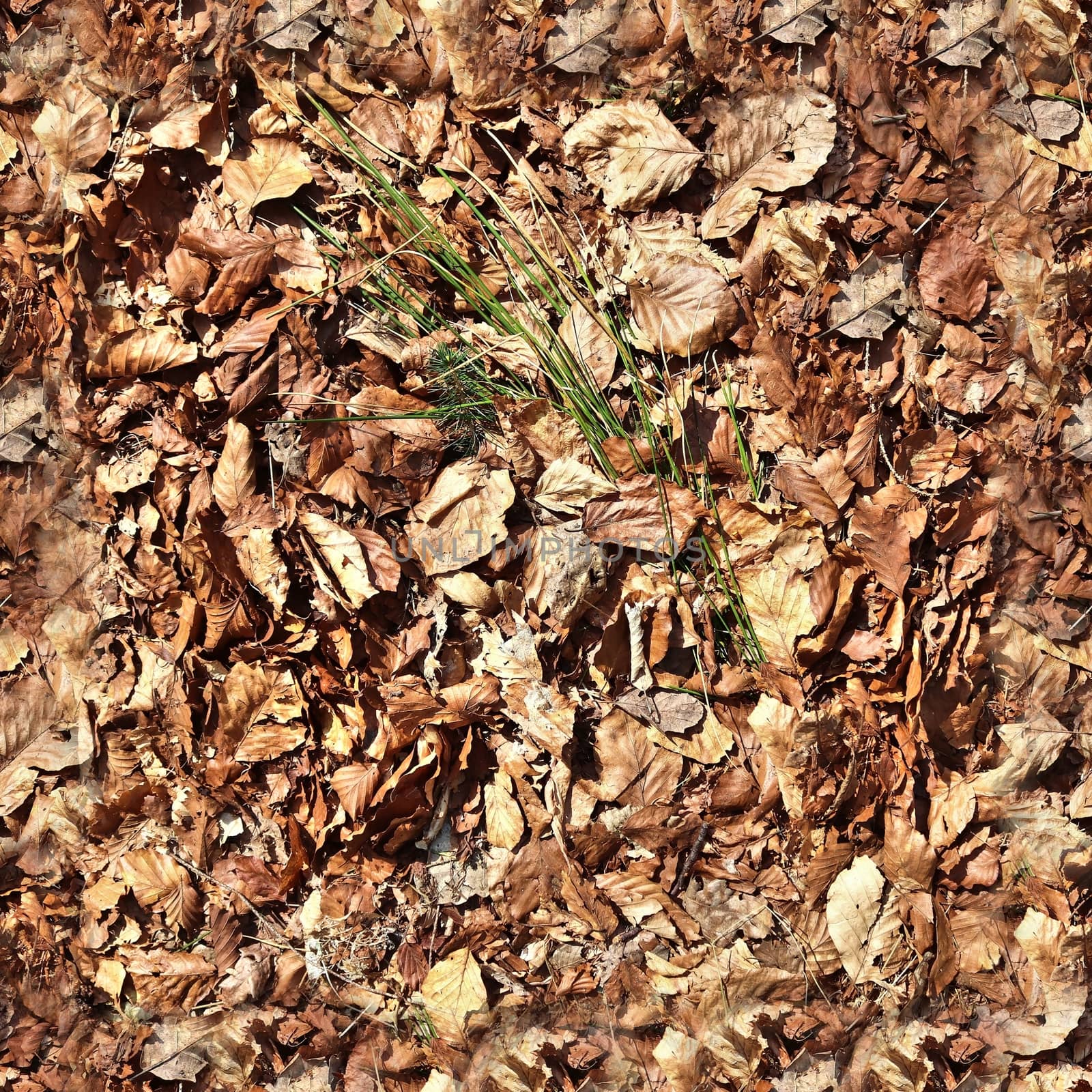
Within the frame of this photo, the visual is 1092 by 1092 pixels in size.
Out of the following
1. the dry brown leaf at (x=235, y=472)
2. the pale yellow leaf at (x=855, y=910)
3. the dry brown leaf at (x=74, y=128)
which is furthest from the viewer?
the dry brown leaf at (x=74, y=128)

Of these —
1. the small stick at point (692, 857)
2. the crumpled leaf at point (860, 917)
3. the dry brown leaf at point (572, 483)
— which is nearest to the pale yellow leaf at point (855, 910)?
the crumpled leaf at point (860, 917)

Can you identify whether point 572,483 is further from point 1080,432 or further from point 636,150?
point 1080,432

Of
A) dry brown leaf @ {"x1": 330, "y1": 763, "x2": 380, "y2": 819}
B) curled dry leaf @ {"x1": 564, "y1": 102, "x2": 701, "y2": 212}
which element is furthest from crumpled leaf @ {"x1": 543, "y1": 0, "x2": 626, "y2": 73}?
dry brown leaf @ {"x1": 330, "y1": 763, "x2": 380, "y2": 819}

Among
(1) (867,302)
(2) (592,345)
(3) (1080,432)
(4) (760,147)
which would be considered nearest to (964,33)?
(4) (760,147)

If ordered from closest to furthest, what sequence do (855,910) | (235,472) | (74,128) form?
(855,910), (235,472), (74,128)

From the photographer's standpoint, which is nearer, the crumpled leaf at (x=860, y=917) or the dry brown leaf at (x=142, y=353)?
the crumpled leaf at (x=860, y=917)

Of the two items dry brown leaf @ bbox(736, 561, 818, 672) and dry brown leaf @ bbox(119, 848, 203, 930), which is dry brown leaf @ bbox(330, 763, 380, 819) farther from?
dry brown leaf @ bbox(736, 561, 818, 672)

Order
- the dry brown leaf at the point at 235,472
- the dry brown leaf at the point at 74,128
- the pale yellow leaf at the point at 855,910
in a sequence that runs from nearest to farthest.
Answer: the pale yellow leaf at the point at 855,910
the dry brown leaf at the point at 235,472
the dry brown leaf at the point at 74,128

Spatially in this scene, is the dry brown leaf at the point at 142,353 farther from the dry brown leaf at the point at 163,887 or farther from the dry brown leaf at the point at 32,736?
the dry brown leaf at the point at 163,887
